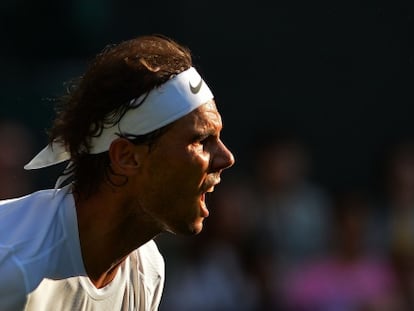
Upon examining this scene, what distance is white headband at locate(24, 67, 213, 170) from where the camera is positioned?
4031 mm

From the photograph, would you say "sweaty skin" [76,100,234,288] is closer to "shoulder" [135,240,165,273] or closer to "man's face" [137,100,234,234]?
"man's face" [137,100,234,234]

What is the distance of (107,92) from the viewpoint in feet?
13.3

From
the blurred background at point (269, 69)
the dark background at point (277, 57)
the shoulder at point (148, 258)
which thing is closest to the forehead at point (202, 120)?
the shoulder at point (148, 258)

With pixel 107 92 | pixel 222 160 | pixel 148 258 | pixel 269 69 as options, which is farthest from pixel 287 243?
pixel 107 92

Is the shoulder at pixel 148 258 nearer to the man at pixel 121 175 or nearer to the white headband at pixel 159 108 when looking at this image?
the man at pixel 121 175

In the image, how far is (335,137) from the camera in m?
8.98

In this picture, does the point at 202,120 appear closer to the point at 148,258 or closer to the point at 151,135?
the point at 151,135

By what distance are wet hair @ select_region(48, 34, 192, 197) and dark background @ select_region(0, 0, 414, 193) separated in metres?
→ 4.67

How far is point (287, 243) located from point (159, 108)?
12.5 feet

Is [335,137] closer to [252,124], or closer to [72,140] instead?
[252,124]

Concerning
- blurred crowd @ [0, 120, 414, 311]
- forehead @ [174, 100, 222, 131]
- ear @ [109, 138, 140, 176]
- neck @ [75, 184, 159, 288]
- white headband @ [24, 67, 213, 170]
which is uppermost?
white headband @ [24, 67, 213, 170]

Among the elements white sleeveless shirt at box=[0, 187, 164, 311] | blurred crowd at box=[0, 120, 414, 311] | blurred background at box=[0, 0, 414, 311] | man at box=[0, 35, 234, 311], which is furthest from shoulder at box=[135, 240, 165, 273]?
blurred background at box=[0, 0, 414, 311]

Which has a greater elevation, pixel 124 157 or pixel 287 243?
pixel 124 157

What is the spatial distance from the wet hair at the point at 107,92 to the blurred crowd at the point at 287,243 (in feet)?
9.99
